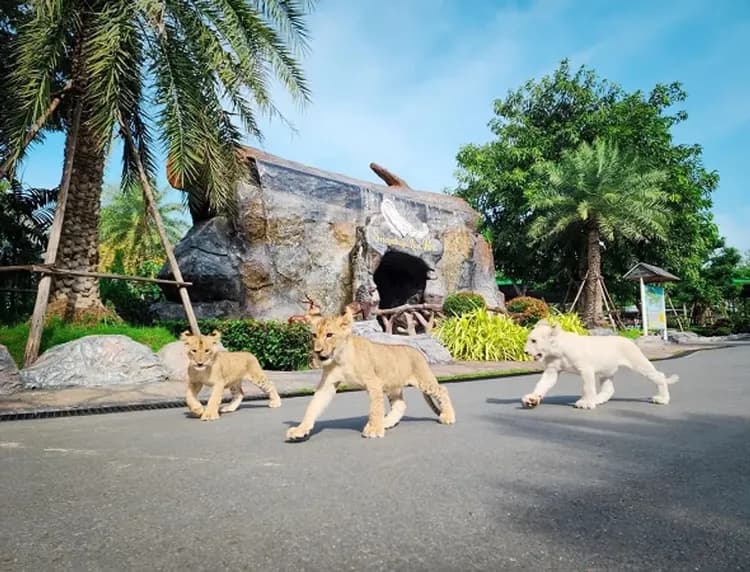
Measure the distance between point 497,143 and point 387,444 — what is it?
30305 mm

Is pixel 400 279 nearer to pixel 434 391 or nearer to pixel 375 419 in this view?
pixel 434 391

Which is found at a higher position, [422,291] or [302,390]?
[422,291]

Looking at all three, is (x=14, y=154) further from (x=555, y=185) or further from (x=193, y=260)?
(x=555, y=185)

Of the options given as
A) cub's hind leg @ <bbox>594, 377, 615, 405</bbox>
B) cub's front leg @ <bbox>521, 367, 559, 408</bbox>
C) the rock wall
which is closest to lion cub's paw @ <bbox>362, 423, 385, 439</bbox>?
cub's front leg @ <bbox>521, 367, 559, 408</bbox>

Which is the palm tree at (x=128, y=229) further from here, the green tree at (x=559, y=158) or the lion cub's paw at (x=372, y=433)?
the lion cub's paw at (x=372, y=433)

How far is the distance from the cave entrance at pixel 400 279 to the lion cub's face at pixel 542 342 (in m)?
14.2

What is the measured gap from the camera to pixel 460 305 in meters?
18.7

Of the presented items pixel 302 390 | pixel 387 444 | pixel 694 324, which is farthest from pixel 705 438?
pixel 694 324

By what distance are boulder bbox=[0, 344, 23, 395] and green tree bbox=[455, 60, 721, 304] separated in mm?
24789

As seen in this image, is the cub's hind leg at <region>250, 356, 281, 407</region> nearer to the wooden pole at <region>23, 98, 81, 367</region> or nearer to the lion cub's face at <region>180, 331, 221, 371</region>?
the lion cub's face at <region>180, 331, 221, 371</region>

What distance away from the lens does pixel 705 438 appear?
4.50 m

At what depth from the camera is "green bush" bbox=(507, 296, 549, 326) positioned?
19766mm

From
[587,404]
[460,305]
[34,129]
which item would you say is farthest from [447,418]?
[460,305]

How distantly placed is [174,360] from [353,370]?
716 cm
